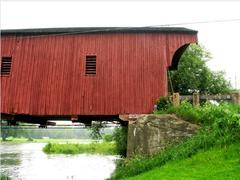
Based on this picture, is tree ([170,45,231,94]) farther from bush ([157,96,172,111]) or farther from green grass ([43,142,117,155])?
green grass ([43,142,117,155])

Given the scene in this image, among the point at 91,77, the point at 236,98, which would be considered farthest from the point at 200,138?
the point at 91,77

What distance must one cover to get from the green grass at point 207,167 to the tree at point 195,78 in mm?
23452

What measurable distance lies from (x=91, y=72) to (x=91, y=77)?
246 millimetres

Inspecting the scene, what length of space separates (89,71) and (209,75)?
2101 centimetres

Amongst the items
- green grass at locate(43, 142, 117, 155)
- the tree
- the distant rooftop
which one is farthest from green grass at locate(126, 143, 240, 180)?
green grass at locate(43, 142, 117, 155)

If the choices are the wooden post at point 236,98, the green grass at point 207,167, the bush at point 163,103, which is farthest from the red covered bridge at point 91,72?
the green grass at point 207,167

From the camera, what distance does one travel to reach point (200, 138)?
52.3 ft

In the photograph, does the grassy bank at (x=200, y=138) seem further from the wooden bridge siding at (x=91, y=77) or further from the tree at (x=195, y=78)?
the tree at (x=195, y=78)

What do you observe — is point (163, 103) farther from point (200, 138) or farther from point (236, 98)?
point (200, 138)

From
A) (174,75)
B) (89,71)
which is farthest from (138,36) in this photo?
(174,75)

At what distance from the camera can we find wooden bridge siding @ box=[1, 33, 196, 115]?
1995 centimetres

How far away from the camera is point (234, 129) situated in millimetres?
15445

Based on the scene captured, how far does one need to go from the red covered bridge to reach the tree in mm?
17742

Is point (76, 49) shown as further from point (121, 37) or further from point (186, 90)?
point (186, 90)
